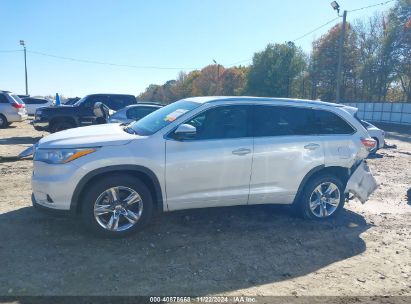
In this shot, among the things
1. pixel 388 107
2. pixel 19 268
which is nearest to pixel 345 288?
pixel 19 268

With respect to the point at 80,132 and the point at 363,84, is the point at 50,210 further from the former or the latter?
the point at 363,84

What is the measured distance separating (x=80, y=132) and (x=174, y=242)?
1.91 metres

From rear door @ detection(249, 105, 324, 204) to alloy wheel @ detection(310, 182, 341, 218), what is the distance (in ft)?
1.26

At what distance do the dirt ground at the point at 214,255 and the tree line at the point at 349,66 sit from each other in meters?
38.1

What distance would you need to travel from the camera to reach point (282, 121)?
4.96 m

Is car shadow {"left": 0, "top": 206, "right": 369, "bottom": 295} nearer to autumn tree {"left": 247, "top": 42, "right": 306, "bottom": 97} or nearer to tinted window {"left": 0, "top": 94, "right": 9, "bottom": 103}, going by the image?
tinted window {"left": 0, "top": 94, "right": 9, "bottom": 103}

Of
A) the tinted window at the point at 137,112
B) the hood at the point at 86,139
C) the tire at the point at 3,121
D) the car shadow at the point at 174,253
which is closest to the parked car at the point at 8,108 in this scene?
the tire at the point at 3,121

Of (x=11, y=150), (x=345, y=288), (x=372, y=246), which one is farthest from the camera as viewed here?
(x=11, y=150)

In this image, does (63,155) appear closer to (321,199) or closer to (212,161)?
(212,161)

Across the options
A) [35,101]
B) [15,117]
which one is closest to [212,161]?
[15,117]

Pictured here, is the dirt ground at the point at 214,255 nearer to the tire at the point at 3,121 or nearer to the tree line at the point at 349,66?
the tire at the point at 3,121

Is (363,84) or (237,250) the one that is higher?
(363,84)

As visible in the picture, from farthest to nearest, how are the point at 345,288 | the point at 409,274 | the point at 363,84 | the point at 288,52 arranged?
the point at 288,52, the point at 363,84, the point at 409,274, the point at 345,288

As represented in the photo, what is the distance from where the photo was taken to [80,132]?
4.67m
